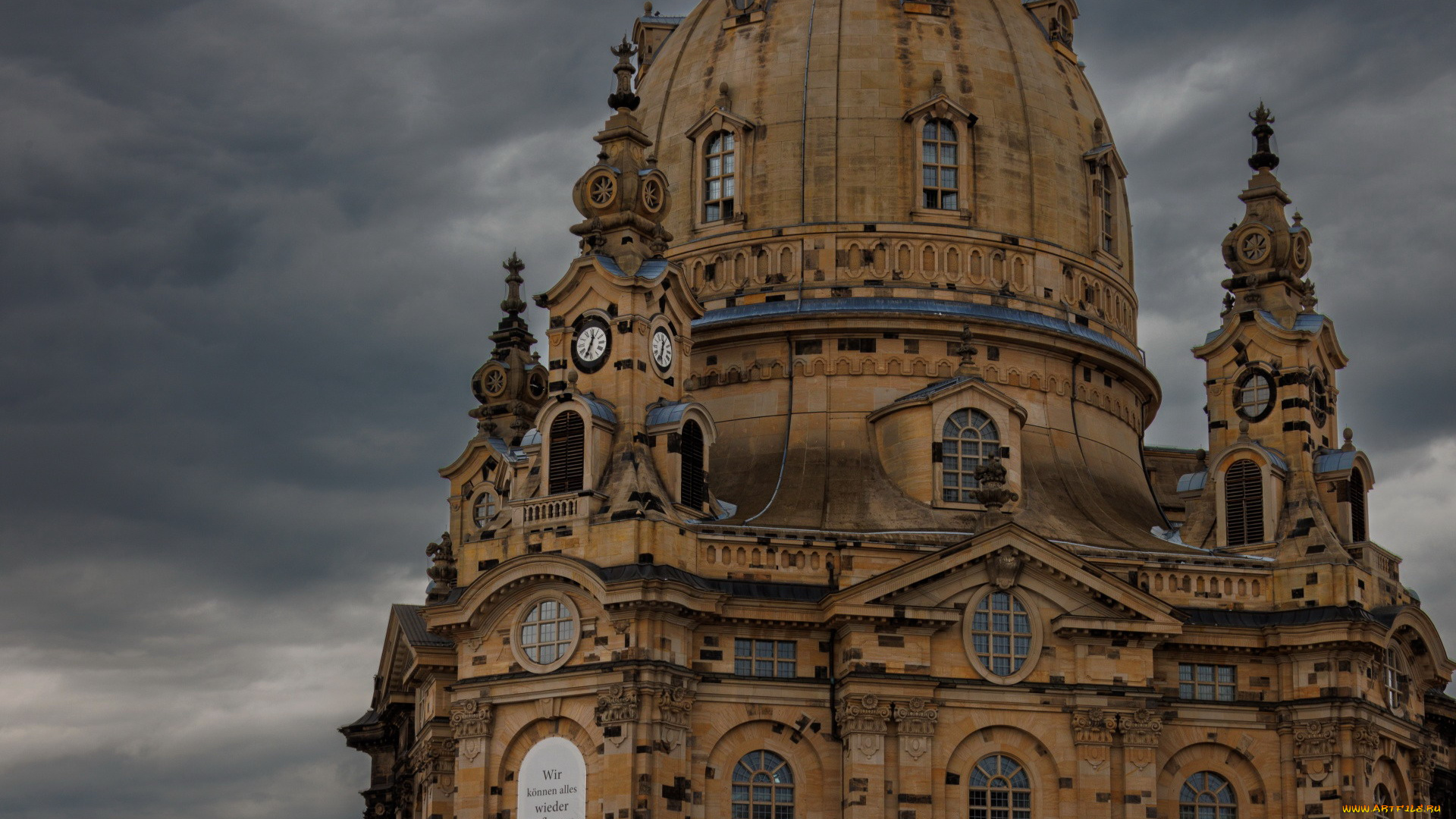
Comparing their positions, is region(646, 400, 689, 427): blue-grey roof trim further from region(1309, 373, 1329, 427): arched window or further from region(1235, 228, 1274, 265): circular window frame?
region(1309, 373, 1329, 427): arched window

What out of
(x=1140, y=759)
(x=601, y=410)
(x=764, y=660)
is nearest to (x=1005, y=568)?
(x=1140, y=759)

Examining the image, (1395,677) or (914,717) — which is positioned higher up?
(1395,677)

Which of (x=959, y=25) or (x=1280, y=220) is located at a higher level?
(x=959, y=25)

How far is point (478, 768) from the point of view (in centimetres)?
6969

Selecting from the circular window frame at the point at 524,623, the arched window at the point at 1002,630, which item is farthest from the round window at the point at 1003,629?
the circular window frame at the point at 524,623

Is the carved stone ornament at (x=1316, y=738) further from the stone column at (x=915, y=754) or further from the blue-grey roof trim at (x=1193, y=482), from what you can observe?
the stone column at (x=915, y=754)

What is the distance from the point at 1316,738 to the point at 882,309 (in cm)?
1816

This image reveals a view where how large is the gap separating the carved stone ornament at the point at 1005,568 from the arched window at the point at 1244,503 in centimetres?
928

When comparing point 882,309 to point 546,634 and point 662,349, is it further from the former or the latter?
point 546,634

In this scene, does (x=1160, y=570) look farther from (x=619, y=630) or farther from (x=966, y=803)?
(x=619, y=630)

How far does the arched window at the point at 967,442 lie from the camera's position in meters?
74.8

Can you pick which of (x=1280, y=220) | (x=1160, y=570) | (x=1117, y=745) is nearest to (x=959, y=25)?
(x=1280, y=220)

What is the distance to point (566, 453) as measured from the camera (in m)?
71.4

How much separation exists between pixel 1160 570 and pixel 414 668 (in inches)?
912
